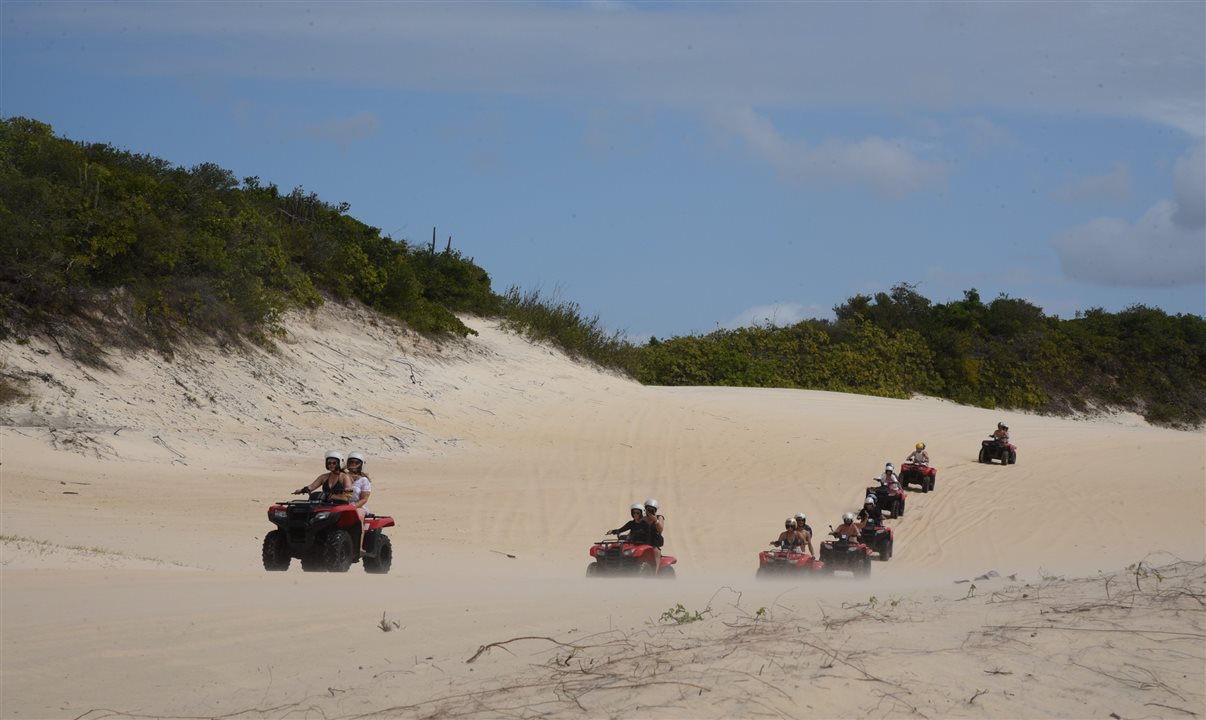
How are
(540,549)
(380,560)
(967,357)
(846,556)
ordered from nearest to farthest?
(380,560) → (846,556) → (540,549) → (967,357)

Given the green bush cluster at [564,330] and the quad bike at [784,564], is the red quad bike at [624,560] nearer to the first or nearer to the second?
the quad bike at [784,564]

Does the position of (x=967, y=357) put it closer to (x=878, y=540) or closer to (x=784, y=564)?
(x=878, y=540)

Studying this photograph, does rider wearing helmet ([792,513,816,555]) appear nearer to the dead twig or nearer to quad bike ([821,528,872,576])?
quad bike ([821,528,872,576])

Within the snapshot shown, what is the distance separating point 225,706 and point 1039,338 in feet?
146

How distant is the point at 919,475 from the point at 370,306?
13003 mm

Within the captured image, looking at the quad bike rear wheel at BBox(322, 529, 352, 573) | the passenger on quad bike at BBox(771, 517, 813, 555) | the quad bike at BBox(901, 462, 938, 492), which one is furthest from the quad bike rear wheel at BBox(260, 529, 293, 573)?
the quad bike at BBox(901, 462, 938, 492)

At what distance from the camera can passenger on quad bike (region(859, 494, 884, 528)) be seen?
16438mm

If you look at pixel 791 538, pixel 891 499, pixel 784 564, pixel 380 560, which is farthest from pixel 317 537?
pixel 891 499

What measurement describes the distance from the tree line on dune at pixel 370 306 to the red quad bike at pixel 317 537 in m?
8.76

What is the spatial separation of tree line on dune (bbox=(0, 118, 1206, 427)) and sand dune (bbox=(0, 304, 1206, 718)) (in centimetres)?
85

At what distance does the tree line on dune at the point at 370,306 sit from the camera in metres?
19.6

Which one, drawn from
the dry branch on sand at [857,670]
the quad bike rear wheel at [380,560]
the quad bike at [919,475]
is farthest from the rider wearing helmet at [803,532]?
the quad bike at [919,475]

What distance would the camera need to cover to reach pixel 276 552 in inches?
444

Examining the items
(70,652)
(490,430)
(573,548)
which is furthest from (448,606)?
(490,430)
